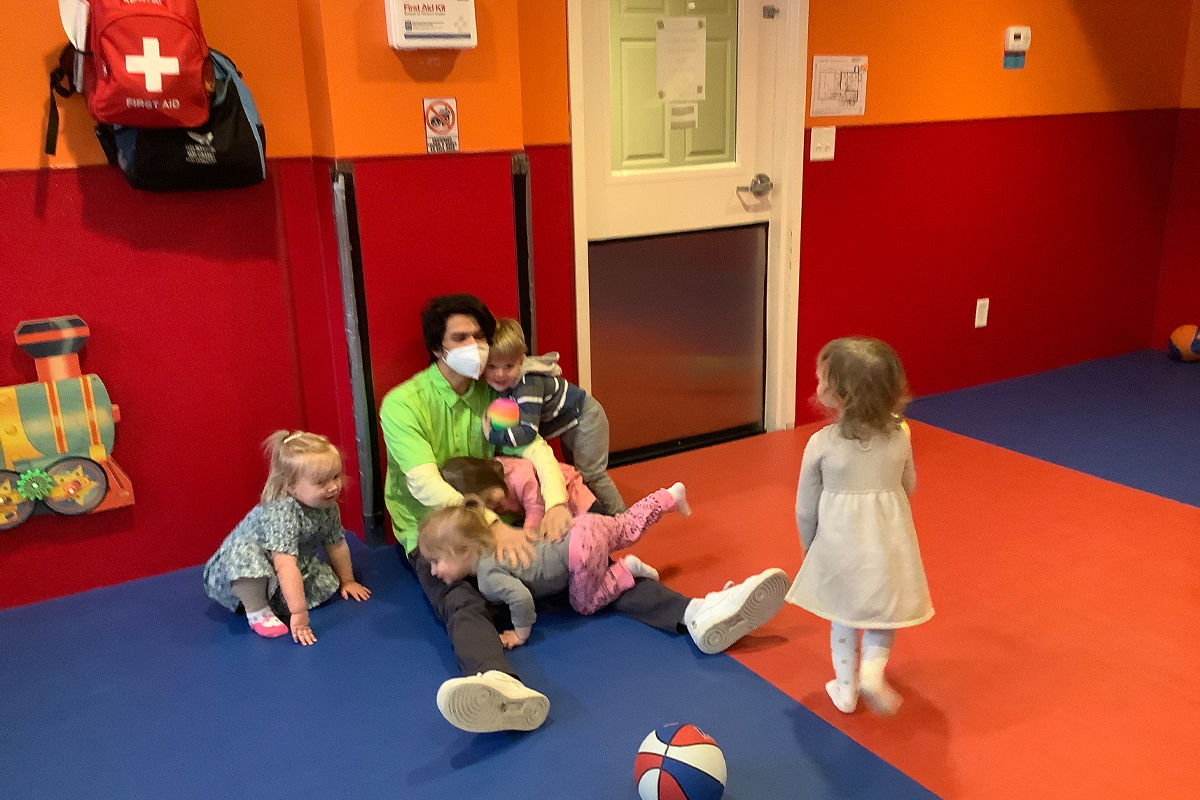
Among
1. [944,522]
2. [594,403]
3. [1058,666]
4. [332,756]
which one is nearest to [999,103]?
[944,522]

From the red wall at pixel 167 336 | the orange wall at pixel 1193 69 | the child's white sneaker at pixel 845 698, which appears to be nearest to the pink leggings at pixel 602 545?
the child's white sneaker at pixel 845 698

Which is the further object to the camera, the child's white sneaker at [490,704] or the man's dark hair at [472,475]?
the man's dark hair at [472,475]

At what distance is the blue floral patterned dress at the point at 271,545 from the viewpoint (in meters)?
2.72

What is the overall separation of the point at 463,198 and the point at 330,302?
536 mm

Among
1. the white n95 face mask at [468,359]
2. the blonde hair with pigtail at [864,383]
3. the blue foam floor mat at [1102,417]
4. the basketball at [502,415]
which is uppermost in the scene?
the blonde hair with pigtail at [864,383]

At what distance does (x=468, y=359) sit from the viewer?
2.91 m

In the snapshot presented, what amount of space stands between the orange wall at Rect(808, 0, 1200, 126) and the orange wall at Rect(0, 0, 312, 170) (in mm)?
2044

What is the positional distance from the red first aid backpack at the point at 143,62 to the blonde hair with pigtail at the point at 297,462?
2.95 feet

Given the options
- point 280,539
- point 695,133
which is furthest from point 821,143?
point 280,539

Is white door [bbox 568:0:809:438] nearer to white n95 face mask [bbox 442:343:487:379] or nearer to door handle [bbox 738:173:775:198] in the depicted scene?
door handle [bbox 738:173:775:198]

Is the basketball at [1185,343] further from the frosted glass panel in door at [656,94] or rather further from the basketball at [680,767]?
the basketball at [680,767]

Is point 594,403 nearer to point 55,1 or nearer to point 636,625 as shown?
point 636,625

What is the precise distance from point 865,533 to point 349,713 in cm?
128

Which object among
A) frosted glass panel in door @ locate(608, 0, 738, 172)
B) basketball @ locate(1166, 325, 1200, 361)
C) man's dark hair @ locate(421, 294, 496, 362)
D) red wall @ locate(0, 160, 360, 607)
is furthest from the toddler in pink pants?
basketball @ locate(1166, 325, 1200, 361)
